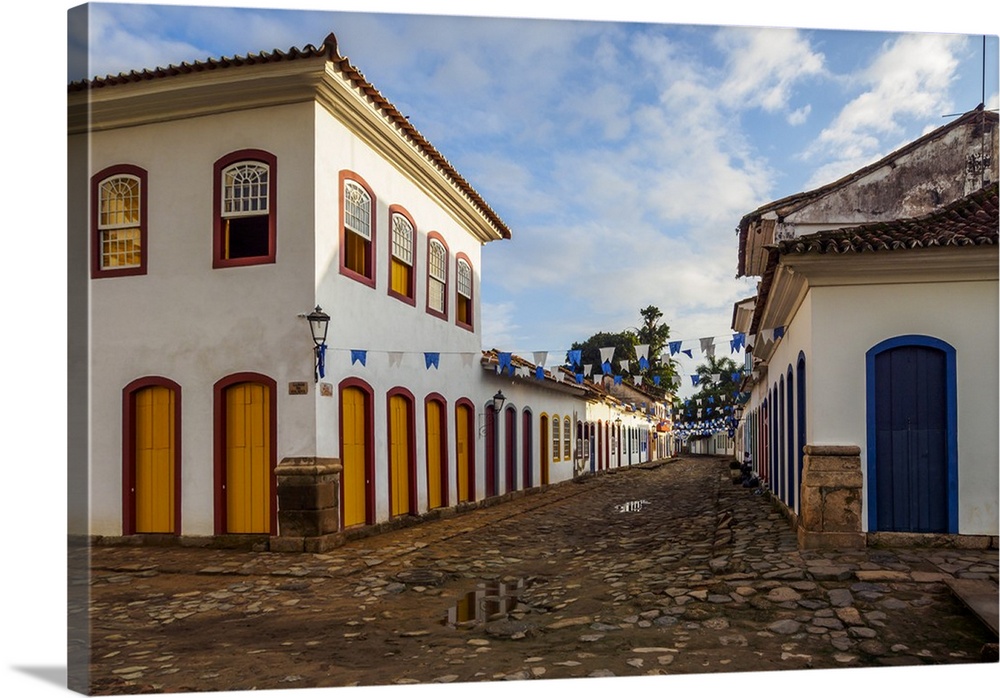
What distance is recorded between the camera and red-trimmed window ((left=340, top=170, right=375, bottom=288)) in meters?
8.10

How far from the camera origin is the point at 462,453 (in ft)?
37.3

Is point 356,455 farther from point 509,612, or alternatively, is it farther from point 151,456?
point 509,612

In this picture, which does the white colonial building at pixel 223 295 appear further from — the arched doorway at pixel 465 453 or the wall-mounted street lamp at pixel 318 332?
the arched doorway at pixel 465 453

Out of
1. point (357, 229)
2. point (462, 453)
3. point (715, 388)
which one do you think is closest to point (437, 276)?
point (357, 229)

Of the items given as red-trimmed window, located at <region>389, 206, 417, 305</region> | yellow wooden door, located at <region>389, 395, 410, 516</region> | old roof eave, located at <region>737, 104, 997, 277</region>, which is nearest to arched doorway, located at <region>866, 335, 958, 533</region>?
old roof eave, located at <region>737, 104, 997, 277</region>

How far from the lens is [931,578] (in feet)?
19.5

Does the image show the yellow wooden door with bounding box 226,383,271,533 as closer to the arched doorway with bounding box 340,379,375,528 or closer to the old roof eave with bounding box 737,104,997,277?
the arched doorway with bounding box 340,379,375,528

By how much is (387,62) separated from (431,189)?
3.69 metres

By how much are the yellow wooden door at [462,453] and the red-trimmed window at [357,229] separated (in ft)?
10.8

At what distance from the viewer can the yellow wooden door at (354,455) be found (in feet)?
26.7

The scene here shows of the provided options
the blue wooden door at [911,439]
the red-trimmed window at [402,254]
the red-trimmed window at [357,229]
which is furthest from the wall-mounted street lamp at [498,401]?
the blue wooden door at [911,439]

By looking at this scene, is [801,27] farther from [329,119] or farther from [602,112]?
[329,119]

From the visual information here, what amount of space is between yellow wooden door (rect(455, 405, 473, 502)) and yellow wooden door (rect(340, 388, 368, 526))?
267cm

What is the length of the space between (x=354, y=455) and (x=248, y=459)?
3.72 ft
